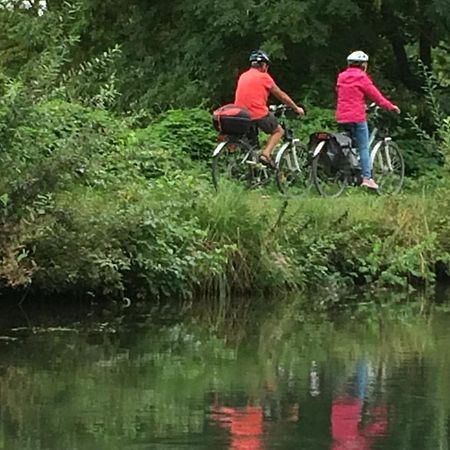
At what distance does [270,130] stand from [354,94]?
4.03 feet

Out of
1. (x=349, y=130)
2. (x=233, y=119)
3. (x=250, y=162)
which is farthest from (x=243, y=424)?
(x=349, y=130)

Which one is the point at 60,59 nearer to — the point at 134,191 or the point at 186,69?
the point at 134,191

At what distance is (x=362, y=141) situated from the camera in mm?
16719

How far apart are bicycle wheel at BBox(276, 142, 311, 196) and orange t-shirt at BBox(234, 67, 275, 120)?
2.10 feet

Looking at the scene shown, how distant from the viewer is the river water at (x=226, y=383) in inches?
293

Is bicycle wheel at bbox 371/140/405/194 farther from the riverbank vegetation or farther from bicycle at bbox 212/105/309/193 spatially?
bicycle at bbox 212/105/309/193

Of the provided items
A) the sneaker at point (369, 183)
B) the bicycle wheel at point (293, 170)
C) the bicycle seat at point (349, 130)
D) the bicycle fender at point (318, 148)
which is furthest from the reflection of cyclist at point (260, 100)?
the sneaker at point (369, 183)

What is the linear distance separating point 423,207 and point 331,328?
461cm

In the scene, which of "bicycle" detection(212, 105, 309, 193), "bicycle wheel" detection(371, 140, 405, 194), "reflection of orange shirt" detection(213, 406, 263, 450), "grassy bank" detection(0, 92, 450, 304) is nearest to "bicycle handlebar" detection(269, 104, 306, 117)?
"bicycle" detection(212, 105, 309, 193)

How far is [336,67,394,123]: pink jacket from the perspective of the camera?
653 inches

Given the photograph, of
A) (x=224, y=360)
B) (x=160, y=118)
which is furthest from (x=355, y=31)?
(x=224, y=360)

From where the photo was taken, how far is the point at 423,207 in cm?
1600

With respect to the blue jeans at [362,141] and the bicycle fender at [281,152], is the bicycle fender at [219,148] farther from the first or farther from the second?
the blue jeans at [362,141]

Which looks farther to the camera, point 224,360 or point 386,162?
point 386,162
